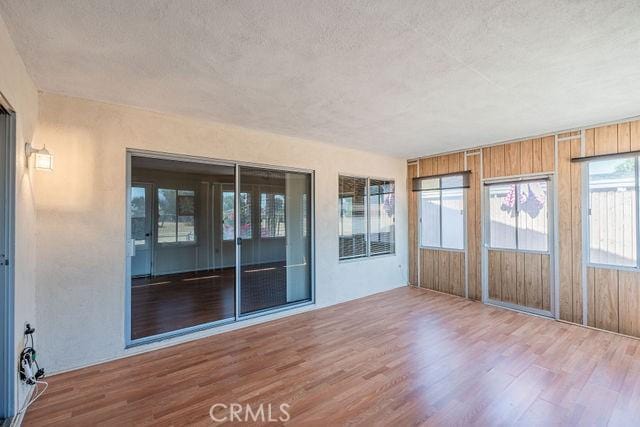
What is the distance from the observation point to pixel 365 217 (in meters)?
5.34

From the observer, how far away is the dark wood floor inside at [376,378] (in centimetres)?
216

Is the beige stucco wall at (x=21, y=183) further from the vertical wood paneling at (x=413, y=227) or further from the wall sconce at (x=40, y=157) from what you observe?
the vertical wood paneling at (x=413, y=227)

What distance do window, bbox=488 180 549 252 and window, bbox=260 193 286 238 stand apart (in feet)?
10.9

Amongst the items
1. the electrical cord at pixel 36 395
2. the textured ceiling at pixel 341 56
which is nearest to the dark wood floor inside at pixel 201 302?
the electrical cord at pixel 36 395

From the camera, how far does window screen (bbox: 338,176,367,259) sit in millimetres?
4977

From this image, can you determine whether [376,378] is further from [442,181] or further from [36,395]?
[442,181]

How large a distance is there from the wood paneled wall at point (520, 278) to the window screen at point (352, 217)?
2078 millimetres

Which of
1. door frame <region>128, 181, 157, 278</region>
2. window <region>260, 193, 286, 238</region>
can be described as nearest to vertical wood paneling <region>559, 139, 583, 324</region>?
window <region>260, 193, 286, 238</region>

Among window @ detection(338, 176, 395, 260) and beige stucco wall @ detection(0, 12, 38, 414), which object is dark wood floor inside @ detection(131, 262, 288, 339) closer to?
beige stucco wall @ detection(0, 12, 38, 414)

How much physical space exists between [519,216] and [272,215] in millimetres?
3641

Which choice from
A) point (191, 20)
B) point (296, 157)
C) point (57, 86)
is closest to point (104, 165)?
point (57, 86)

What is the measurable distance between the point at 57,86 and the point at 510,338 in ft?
17.0

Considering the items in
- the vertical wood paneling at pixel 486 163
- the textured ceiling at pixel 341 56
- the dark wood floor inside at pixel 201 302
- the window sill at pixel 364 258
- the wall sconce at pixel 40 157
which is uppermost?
the textured ceiling at pixel 341 56

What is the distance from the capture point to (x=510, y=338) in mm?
3463
